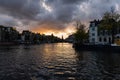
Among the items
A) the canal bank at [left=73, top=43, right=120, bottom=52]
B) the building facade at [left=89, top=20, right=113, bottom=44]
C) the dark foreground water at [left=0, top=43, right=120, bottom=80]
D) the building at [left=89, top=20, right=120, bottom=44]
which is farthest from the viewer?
the building facade at [left=89, top=20, right=113, bottom=44]

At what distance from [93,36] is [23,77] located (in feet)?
328

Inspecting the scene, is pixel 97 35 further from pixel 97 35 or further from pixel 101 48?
pixel 101 48

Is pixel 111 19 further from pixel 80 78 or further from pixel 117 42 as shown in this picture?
pixel 80 78

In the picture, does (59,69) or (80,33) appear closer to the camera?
(59,69)

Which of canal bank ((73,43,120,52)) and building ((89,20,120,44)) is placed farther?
building ((89,20,120,44))

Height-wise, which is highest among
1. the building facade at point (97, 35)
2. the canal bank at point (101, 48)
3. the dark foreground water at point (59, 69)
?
the building facade at point (97, 35)

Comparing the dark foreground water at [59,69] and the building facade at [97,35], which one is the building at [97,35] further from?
the dark foreground water at [59,69]

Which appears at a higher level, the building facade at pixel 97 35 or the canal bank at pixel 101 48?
the building facade at pixel 97 35

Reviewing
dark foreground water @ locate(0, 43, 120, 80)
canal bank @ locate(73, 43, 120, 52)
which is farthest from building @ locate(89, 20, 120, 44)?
dark foreground water @ locate(0, 43, 120, 80)

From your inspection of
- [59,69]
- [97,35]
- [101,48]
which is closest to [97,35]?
[97,35]

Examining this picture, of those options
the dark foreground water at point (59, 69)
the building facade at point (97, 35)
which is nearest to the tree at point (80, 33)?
the building facade at point (97, 35)

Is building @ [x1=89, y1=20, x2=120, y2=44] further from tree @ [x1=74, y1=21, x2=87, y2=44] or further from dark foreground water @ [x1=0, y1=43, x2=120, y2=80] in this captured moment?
dark foreground water @ [x1=0, y1=43, x2=120, y2=80]

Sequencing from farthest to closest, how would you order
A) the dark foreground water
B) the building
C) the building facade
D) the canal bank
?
the building facade < the building < the canal bank < the dark foreground water

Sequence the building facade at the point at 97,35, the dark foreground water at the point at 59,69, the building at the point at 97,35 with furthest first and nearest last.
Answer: the building facade at the point at 97,35 → the building at the point at 97,35 → the dark foreground water at the point at 59,69
